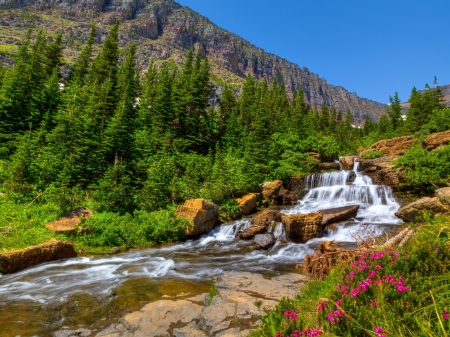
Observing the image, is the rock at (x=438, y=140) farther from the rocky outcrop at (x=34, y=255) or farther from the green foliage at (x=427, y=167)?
the rocky outcrop at (x=34, y=255)

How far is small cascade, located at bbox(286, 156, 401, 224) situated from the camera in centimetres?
1852

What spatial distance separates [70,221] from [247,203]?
41.4 ft

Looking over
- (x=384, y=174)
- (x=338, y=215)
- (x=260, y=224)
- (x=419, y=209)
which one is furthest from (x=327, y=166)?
(x=260, y=224)

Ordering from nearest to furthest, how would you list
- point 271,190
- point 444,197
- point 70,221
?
point 444,197, point 70,221, point 271,190

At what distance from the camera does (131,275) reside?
10.2 m

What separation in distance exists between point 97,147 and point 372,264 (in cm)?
2390

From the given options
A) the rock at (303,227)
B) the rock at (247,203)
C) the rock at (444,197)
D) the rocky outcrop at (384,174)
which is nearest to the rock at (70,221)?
the rock at (247,203)

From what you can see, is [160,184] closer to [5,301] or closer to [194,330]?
[5,301]

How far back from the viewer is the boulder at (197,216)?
16.3m

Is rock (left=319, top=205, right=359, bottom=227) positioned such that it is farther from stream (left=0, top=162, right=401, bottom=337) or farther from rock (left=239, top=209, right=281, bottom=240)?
rock (left=239, top=209, right=281, bottom=240)

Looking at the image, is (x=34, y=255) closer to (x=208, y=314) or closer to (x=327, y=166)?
(x=208, y=314)

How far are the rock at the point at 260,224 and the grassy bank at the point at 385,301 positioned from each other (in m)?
11.6

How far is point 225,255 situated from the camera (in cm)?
1344

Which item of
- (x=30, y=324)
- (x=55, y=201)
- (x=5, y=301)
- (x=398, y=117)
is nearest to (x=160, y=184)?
(x=55, y=201)
